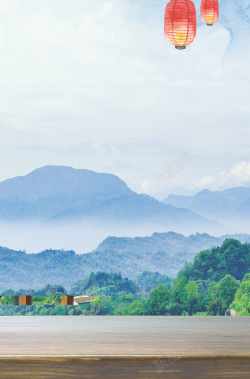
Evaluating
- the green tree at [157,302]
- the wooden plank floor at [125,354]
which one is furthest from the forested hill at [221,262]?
the wooden plank floor at [125,354]

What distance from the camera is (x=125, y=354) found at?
1.53 meters

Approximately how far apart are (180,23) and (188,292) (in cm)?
525

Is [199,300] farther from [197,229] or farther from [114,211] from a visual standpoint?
[114,211]

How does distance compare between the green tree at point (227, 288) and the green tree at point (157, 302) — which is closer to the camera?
the green tree at point (157, 302)

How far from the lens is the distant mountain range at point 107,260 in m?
14.1

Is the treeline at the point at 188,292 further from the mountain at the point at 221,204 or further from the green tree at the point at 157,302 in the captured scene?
the mountain at the point at 221,204

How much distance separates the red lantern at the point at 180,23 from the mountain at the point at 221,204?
1107cm

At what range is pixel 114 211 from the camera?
16703 millimetres

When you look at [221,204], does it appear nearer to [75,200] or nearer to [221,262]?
[75,200]

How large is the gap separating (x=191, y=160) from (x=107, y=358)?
11.4m

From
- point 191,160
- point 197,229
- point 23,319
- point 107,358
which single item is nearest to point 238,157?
point 191,160

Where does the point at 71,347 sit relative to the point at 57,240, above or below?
below

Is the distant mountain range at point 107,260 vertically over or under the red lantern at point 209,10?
under

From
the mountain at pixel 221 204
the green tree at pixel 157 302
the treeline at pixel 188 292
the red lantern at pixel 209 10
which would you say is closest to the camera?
the red lantern at pixel 209 10
